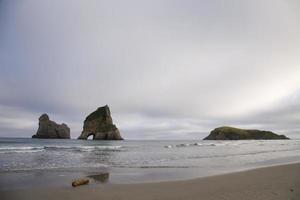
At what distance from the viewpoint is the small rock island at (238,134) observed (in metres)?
158

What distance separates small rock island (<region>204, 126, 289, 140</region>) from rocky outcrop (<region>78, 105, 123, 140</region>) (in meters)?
81.8

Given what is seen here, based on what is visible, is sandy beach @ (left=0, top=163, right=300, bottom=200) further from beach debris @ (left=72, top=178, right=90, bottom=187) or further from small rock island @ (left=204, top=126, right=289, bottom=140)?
A: small rock island @ (left=204, top=126, right=289, bottom=140)

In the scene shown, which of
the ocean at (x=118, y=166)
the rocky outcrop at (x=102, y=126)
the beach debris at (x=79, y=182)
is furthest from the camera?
the rocky outcrop at (x=102, y=126)

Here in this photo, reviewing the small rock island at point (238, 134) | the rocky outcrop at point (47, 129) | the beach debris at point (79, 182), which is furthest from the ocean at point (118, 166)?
the small rock island at point (238, 134)

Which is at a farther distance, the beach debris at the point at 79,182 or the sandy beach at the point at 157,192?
the beach debris at the point at 79,182

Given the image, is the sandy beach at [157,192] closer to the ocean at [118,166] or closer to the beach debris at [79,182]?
the beach debris at [79,182]

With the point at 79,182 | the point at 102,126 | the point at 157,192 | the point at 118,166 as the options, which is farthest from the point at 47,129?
the point at 157,192

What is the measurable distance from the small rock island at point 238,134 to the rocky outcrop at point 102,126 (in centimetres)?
8178

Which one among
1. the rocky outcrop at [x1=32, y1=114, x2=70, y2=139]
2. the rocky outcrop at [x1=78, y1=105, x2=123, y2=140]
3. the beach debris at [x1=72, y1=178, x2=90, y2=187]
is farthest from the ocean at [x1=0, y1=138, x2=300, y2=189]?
the rocky outcrop at [x1=32, y1=114, x2=70, y2=139]

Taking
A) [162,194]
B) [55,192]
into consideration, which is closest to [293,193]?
[162,194]

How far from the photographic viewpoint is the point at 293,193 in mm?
6730

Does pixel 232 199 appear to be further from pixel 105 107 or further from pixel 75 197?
pixel 105 107

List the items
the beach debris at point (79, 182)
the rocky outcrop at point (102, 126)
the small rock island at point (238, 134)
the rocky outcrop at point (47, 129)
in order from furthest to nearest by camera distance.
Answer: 1. the small rock island at point (238, 134)
2. the rocky outcrop at point (47, 129)
3. the rocky outcrop at point (102, 126)
4. the beach debris at point (79, 182)

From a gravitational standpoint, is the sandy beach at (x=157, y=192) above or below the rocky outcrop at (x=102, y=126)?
below
